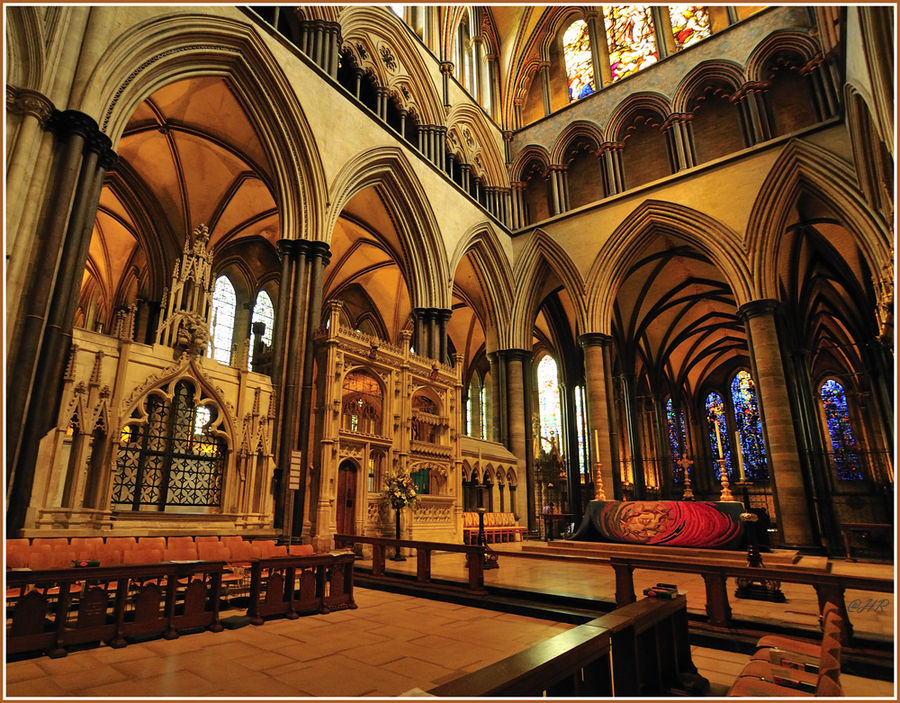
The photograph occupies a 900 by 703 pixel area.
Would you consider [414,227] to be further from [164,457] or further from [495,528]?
[164,457]

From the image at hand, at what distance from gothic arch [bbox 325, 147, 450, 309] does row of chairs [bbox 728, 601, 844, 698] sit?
12662 mm

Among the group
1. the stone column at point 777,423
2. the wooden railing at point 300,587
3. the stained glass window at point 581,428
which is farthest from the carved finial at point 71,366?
the stained glass window at point 581,428

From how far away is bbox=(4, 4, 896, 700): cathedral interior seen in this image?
806 cm

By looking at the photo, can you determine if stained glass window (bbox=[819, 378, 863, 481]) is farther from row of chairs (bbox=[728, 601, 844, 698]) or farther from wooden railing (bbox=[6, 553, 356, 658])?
wooden railing (bbox=[6, 553, 356, 658])

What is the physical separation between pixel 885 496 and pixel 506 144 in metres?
17.8

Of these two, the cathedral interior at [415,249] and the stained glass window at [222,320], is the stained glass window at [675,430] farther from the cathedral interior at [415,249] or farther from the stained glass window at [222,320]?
the stained glass window at [222,320]

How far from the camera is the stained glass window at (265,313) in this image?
61.7 ft

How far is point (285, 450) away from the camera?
10398 millimetres

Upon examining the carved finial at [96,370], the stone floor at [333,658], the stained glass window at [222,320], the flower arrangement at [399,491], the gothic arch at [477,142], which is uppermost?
the gothic arch at [477,142]

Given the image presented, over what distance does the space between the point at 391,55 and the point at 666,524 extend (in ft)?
47.0

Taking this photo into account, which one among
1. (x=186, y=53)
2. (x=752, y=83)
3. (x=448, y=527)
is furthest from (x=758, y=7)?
(x=448, y=527)

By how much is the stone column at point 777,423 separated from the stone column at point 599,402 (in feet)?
13.5

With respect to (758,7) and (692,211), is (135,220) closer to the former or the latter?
(692,211)

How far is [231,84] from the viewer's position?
11375 millimetres
